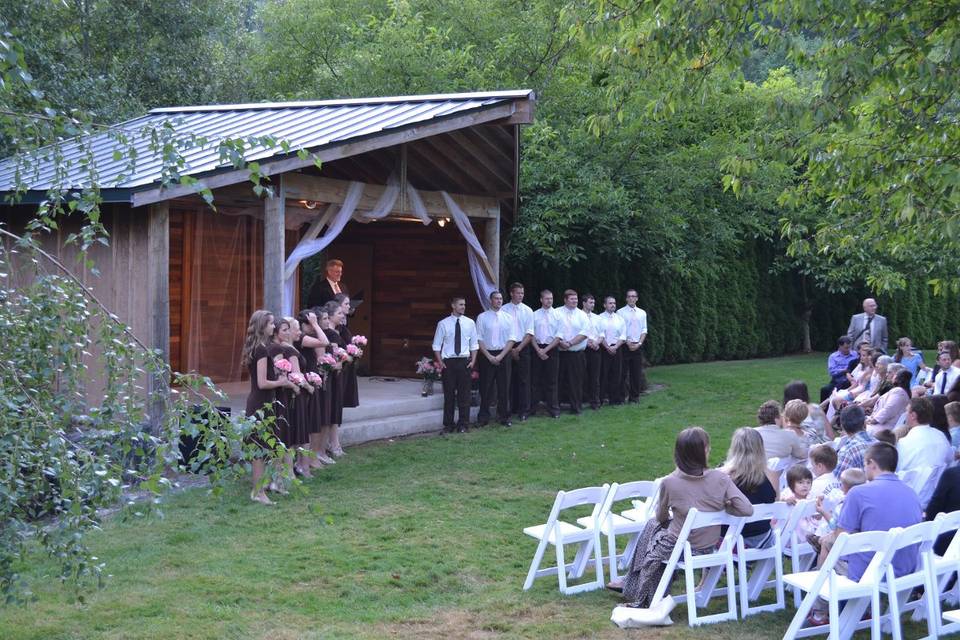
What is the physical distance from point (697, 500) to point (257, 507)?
4.13m

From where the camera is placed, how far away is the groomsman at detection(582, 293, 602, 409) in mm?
14438

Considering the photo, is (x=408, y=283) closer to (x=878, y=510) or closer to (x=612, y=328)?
(x=612, y=328)

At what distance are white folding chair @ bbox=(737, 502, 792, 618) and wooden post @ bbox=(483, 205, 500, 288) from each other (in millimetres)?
8217

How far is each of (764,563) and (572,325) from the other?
7.81 meters

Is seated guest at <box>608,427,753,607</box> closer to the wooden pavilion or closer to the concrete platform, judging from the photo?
the wooden pavilion

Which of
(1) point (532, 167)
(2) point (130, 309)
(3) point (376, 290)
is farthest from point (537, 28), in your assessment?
(2) point (130, 309)

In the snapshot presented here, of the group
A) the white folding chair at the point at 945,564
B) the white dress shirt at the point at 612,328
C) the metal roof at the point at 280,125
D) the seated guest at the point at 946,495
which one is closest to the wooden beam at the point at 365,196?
the metal roof at the point at 280,125

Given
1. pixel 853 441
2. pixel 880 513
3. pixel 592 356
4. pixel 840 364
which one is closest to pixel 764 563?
pixel 880 513

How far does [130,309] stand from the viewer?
10.2 m

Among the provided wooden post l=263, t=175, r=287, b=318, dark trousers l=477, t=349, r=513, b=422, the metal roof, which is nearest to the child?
the metal roof

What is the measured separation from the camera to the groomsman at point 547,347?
45.7ft

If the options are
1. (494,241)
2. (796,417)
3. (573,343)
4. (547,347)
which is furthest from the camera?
(494,241)

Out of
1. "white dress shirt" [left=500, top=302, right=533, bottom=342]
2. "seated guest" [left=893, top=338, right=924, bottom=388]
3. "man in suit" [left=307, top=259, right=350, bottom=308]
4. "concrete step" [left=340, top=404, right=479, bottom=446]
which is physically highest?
"man in suit" [left=307, top=259, right=350, bottom=308]

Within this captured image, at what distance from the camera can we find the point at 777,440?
7832 mm
